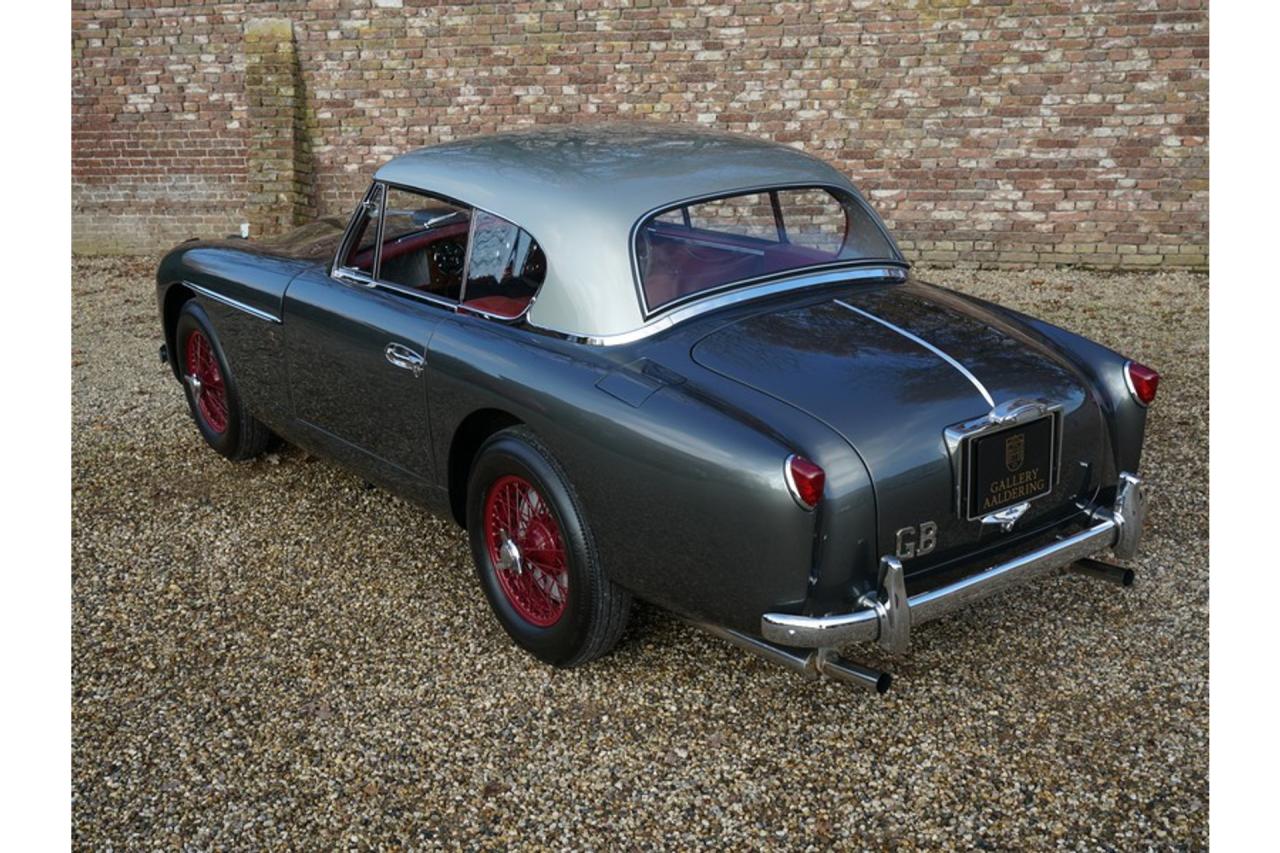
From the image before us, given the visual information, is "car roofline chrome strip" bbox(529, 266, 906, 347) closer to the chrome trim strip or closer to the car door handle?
the car door handle

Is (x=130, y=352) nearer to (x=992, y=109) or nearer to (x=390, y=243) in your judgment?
(x=390, y=243)

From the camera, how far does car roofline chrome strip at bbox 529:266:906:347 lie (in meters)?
3.48

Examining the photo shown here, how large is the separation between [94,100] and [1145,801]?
10499 millimetres

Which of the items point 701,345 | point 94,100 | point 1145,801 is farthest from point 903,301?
point 94,100

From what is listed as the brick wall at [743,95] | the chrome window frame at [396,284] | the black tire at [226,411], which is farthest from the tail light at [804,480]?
the brick wall at [743,95]

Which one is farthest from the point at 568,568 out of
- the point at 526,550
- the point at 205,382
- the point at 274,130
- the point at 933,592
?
the point at 274,130

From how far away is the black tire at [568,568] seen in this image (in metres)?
3.36

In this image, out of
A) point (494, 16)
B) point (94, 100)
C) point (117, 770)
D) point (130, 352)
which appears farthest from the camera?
point (94, 100)

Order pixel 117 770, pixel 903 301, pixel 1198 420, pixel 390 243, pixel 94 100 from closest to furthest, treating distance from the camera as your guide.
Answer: pixel 117 770 < pixel 903 301 < pixel 390 243 < pixel 1198 420 < pixel 94 100

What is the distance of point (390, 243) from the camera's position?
4.30m

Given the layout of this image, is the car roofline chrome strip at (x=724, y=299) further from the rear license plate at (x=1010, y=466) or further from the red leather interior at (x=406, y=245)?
the rear license plate at (x=1010, y=466)

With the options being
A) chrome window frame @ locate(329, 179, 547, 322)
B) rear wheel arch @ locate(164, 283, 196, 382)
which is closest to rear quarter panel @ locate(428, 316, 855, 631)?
chrome window frame @ locate(329, 179, 547, 322)

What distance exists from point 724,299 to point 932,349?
69cm


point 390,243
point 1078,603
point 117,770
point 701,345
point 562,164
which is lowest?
point 117,770
